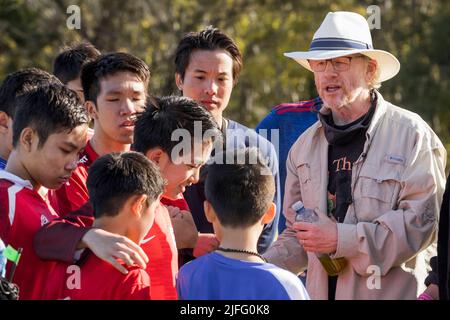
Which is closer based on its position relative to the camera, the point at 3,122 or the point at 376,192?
the point at 376,192

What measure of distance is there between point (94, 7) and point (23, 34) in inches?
52.8

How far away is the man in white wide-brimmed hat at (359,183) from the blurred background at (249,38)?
11.1 metres

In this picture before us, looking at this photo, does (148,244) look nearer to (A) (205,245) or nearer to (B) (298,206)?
(A) (205,245)

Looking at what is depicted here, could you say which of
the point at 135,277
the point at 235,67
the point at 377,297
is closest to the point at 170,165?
the point at 135,277

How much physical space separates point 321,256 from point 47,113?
5.15ft

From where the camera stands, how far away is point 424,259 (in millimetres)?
5602

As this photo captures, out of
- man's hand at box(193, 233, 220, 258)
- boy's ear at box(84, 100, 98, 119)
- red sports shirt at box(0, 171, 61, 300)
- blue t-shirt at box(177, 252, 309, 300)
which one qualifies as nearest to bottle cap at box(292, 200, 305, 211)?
man's hand at box(193, 233, 220, 258)

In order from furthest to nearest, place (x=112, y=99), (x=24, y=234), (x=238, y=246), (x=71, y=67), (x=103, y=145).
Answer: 1. (x=71, y=67)
2. (x=112, y=99)
3. (x=103, y=145)
4. (x=24, y=234)
5. (x=238, y=246)

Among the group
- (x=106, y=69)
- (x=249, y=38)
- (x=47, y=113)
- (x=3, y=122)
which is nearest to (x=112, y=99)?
(x=106, y=69)

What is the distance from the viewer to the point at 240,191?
14.4 ft

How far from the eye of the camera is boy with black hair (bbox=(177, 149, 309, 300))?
13.6 ft

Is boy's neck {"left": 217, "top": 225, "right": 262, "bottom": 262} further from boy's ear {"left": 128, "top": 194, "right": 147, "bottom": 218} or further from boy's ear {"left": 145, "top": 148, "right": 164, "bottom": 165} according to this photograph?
boy's ear {"left": 145, "top": 148, "right": 164, "bottom": 165}

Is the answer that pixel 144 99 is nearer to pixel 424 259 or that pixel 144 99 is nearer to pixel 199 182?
pixel 199 182

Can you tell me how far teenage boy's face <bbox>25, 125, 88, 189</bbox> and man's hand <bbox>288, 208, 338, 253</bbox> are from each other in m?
1.20
